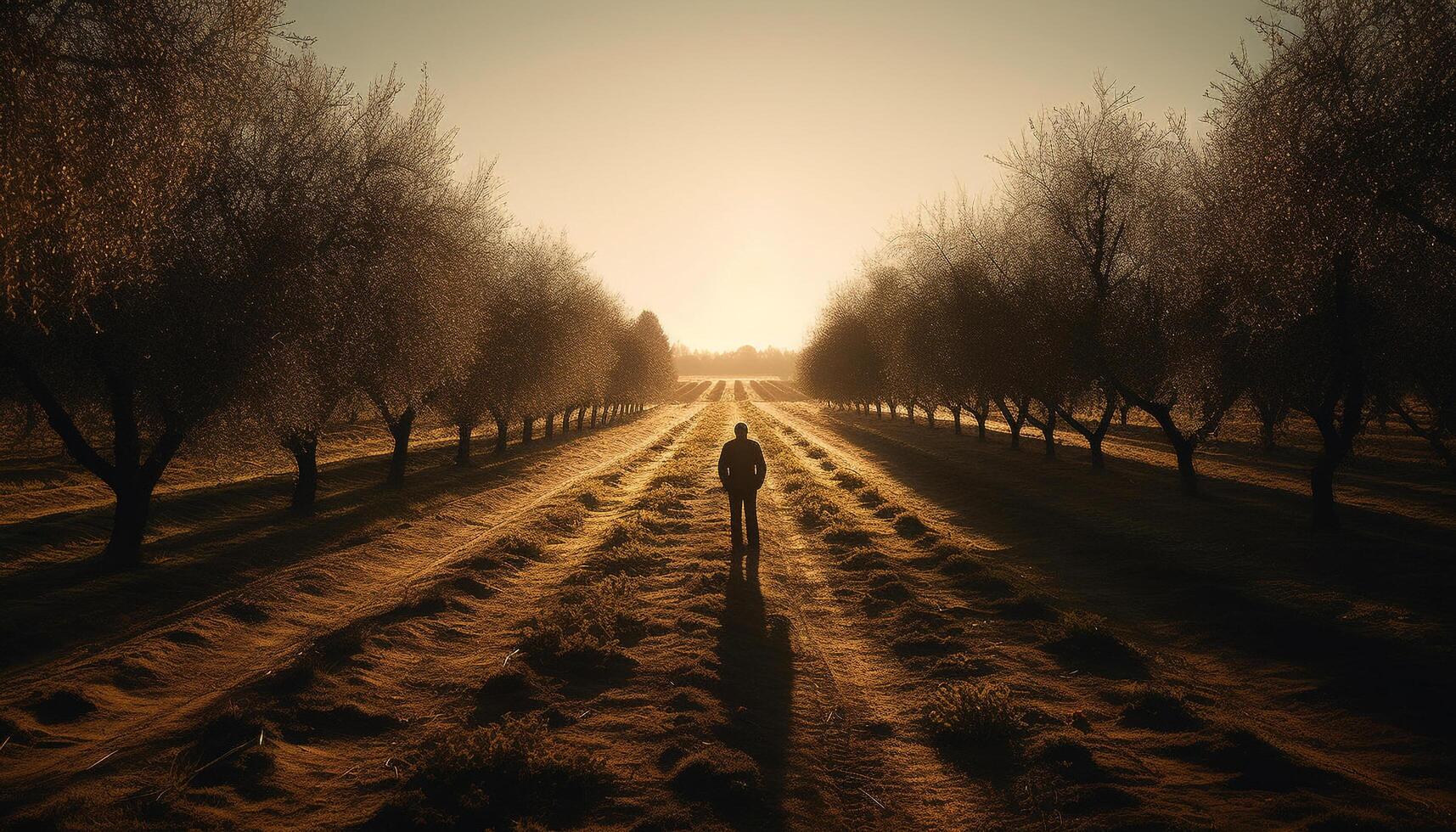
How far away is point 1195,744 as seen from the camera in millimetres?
7012

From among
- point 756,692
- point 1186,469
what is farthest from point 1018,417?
point 756,692

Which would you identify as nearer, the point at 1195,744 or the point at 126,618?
the point at 1195,744

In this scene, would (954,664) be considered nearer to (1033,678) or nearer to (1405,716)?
(1033,678)

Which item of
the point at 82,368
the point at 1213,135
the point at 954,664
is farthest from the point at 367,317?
the point at 1213,135

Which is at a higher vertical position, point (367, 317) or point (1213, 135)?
point (1213, 135)

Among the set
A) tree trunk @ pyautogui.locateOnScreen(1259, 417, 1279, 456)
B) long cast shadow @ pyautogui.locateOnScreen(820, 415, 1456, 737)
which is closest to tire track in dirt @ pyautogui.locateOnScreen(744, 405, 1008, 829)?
Result: long cast shadow @ pyautogui.locateOnScreen(820, 415, 1456, 737)

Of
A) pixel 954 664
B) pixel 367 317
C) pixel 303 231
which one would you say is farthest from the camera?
pixel 367 317

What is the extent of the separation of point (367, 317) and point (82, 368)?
6.10 metres

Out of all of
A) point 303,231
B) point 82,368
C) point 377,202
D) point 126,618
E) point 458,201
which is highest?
point 458,201

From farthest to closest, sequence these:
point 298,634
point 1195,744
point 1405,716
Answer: point 298,634, point 1405,716, point 1195,744

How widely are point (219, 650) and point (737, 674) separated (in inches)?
314

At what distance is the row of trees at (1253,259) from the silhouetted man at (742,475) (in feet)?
34.9

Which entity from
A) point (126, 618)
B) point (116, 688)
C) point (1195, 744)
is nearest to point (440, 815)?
point (116, 688)

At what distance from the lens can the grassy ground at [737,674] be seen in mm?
6184
